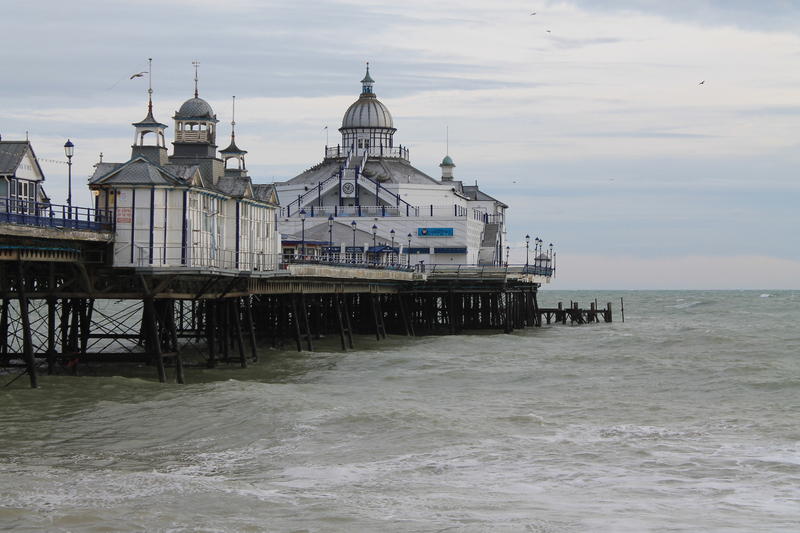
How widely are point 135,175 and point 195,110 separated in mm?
8672

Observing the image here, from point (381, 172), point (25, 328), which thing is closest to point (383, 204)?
point (381, 172)

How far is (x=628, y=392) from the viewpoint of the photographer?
34969 mm

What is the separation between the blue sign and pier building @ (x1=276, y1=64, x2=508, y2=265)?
0.07 m

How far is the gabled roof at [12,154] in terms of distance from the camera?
3322 centimetres

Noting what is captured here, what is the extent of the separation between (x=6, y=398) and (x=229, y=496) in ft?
38.7

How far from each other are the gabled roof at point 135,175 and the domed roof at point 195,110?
7.85 m

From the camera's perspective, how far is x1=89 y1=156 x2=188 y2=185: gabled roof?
1323 inches

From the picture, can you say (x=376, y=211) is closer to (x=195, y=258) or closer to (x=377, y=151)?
(x=377, y=151)

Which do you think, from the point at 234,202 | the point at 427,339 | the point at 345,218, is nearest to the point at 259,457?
the point at 234,202

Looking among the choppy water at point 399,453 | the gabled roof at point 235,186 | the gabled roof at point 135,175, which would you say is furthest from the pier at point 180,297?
the gabled roof at point 235,186

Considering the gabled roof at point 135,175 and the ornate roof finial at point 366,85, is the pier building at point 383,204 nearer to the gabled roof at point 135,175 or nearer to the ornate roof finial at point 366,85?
the ornate roof finial at point 366,85

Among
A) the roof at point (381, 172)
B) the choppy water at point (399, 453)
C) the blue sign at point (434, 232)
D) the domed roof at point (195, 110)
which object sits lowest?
the choppy water at point (399, 453)

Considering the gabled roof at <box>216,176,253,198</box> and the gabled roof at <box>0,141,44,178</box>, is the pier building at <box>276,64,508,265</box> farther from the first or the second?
the gabled roof at <box>0,141,44,178</box>

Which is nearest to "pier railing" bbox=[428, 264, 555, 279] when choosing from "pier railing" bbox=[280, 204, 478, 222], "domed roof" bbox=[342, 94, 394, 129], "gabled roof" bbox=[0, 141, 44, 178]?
"pier railing" bbox=[280, 204, 478, 222]
